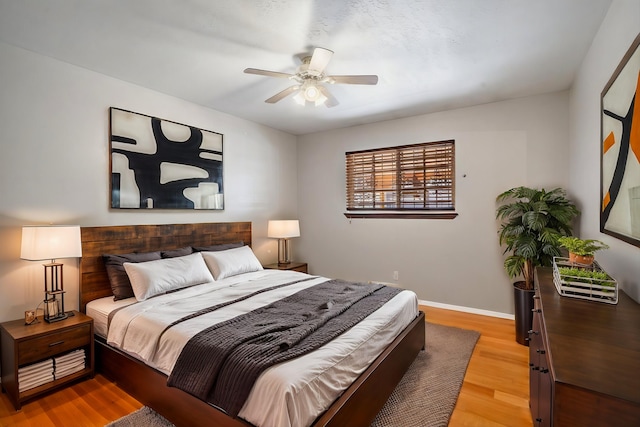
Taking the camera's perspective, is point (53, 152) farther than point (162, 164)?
No

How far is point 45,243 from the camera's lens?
2.28m

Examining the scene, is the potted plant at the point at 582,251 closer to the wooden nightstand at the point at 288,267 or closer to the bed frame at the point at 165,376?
the bed frame at the point at 165,376

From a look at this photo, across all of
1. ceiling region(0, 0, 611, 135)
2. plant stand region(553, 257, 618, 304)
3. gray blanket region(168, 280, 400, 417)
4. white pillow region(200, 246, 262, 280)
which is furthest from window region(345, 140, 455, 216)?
plant stand region(553, 257, 618, 304)

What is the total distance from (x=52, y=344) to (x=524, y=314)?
159 inches

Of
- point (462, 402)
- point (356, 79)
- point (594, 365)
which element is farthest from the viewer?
point (356, 79)

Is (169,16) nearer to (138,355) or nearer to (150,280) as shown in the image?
(150,280)

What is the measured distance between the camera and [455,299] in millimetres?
3965

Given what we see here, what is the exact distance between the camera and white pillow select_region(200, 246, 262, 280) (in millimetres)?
3299

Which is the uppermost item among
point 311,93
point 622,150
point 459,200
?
point 311,93

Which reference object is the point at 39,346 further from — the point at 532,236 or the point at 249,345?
the point at 532,236

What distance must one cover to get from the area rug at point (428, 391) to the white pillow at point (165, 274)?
920 millimetres

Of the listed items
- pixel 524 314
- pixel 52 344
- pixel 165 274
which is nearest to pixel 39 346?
pixel 52 344

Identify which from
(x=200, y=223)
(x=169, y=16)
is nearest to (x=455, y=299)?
(x=200, y=223)

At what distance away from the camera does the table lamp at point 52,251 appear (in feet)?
7.42
